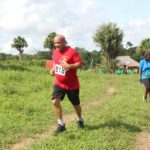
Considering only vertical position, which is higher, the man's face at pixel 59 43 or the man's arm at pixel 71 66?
the man's face at pixel 59 43

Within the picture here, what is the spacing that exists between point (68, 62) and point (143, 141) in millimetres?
2192

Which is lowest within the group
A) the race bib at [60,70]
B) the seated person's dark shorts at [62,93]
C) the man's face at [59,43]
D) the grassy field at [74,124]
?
the grassy field at [74,124]

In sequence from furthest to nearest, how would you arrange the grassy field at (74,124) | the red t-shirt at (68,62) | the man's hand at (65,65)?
the red t-shirt at (68,62)
the man's hand at (65,65)
the grassy field at (74,124)

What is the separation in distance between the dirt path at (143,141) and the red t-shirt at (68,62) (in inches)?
66.5

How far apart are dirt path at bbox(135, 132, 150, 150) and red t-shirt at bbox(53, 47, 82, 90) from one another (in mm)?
1688

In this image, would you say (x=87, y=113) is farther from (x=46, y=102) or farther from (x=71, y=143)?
(x=71, y=143)

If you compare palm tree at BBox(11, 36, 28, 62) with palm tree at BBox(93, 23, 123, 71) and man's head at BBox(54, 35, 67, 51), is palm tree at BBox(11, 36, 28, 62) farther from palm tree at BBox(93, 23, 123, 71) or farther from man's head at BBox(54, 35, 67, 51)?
man's head at BBox(54, 35, 67, 51)

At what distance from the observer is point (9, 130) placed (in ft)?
28.8

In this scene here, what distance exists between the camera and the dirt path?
25.5 feet

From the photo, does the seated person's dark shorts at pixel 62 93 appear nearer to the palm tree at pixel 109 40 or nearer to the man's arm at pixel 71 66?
the man's arm at pixel 71 66

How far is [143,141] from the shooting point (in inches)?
322

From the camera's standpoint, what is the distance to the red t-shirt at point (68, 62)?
27.6 ft

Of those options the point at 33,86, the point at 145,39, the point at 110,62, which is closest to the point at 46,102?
the point at 33,86

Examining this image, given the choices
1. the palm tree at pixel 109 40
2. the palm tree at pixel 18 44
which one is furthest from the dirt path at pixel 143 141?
the palm tree at pixel 18 44
